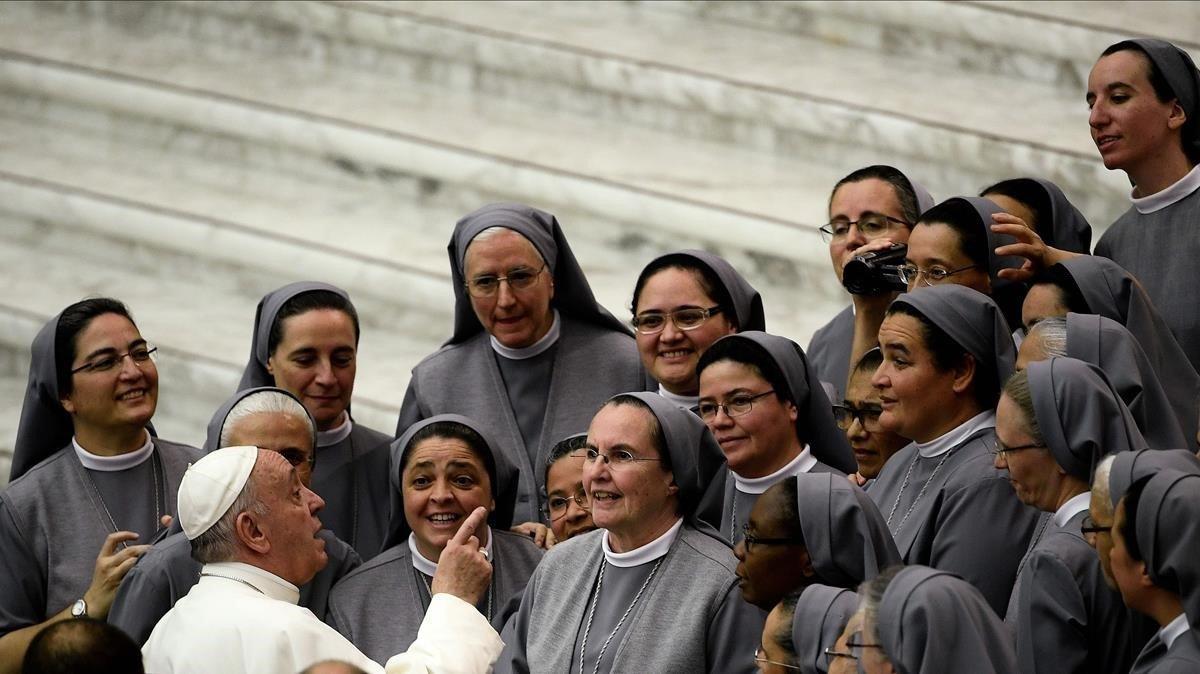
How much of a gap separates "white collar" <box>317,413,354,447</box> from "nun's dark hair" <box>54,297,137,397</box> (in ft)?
2.19

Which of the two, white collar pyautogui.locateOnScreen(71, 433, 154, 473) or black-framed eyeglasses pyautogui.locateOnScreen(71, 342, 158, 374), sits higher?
black-framed eyeglasses pyautogui.locateOnScreen(71, 342, 158, 374)

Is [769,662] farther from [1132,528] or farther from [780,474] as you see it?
[780,474]

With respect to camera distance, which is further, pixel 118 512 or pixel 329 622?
pixel 118 512

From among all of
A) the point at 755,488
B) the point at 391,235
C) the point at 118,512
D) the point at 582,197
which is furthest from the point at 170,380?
the point at 755,488

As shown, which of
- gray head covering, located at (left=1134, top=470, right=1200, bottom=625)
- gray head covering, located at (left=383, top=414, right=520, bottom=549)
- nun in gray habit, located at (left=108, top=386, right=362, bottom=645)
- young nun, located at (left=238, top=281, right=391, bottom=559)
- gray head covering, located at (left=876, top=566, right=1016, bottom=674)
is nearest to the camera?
gray head covering, located at (left=876, top=566, right=1016, bottom=674)

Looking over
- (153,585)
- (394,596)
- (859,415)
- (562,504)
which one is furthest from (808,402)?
(153,585)

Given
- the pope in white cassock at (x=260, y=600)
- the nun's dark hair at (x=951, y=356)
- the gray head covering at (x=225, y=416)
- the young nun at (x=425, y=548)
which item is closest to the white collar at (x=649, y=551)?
the pope in white cassock at (x=260, y=600)

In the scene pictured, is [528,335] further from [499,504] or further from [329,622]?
[329,622]

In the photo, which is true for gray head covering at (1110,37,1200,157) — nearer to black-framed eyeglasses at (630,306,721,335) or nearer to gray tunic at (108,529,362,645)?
black-framed eyeglasses at (630,306,721,335)

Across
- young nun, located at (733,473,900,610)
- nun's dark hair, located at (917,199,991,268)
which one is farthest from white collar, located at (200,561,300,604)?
nun's dark hair, located at (917,199,991,268)

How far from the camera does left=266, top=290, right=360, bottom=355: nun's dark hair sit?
18.7 feet

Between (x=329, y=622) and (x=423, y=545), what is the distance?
31 centimetres

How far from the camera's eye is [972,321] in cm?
470

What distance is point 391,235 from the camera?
8.17m
